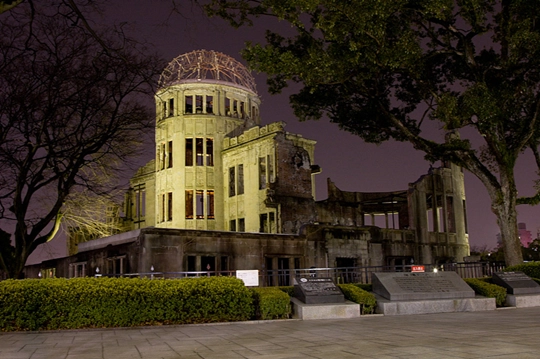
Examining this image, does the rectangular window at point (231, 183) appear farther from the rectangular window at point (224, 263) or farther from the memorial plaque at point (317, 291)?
the memorial plaque at point (317, 291)

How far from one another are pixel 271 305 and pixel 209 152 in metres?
25.2

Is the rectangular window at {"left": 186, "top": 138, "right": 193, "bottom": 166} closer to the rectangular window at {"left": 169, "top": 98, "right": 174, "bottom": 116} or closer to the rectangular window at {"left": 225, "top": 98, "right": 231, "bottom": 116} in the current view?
the rectangular window at {"left": 169, "top": 98, "right": 174, "bottom": 116}

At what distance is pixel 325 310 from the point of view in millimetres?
15266

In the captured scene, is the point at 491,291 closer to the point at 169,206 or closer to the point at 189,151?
the point at 189,151

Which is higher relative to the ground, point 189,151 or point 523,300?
point 189,151

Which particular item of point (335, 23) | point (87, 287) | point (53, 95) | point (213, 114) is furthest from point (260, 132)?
point (87, 287)

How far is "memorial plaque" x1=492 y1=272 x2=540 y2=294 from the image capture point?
18578 mm

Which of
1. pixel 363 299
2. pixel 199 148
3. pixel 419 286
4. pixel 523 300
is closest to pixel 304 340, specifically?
pixel 363 299

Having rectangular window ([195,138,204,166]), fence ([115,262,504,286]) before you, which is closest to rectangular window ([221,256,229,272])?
fence ([115,262,504,286])

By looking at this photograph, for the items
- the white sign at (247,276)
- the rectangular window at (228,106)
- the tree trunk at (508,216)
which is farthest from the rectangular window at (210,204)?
the tree trunk at (508,216)

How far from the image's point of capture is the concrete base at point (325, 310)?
15164 mm

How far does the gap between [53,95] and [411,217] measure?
27.7 metres

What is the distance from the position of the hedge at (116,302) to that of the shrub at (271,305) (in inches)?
14.2

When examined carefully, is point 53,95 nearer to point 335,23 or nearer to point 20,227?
point 20,227
